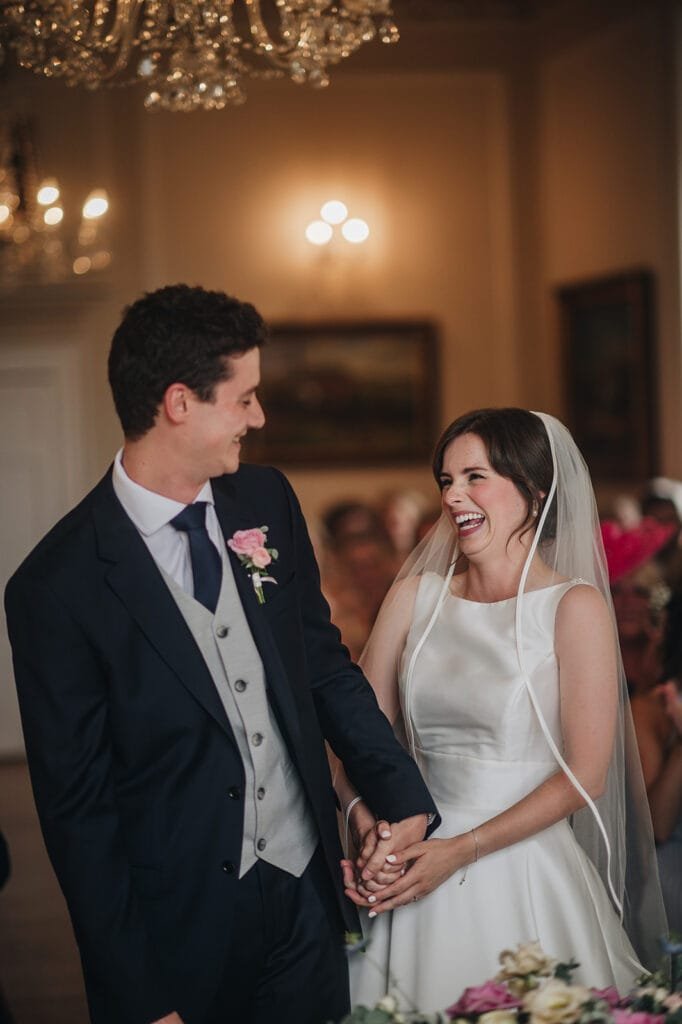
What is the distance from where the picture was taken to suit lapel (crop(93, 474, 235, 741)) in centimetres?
223

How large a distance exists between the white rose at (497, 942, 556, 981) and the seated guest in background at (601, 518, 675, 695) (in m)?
2.59

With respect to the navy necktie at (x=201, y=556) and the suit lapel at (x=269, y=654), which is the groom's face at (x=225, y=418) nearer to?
the navy necktie at (x=201, y=556)

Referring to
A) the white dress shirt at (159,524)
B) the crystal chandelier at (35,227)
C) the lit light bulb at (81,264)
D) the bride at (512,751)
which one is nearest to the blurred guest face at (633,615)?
the bride at (512,751)

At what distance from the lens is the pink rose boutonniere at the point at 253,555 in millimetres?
2396

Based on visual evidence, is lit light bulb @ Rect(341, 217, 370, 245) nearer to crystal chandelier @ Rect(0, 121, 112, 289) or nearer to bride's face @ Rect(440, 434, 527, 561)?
crystal chandelier @ Rect(0, 121, 112, 289)

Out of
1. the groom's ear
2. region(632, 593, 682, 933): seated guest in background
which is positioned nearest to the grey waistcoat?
the groom's ear

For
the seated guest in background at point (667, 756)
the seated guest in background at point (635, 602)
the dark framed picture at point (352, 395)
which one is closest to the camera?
the seated guest in background at point (667, 756)

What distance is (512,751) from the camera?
266 cm

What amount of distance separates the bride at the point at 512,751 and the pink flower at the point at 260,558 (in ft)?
1.53

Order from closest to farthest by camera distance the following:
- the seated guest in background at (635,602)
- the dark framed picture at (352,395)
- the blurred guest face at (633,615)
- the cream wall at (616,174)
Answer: the seated guest in background at (635,602) < the blurred guest face at (633,615) < the cream wall at (616,174) < the dark framed picture at (352,395)

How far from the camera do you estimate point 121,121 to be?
26.7ft

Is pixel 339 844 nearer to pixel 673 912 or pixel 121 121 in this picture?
pixel 673 912

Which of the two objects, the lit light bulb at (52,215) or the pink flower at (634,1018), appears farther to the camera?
the lit light bulb at (52,215)

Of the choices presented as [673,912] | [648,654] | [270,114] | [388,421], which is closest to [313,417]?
[388,421]
